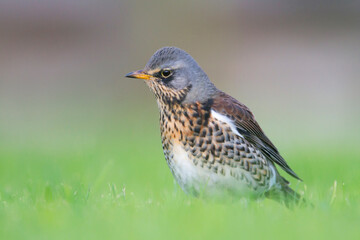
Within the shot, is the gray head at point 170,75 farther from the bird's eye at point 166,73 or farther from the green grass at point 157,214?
the green grass at point 157,214

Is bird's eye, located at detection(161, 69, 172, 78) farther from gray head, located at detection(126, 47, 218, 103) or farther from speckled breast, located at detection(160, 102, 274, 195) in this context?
speckled breast, located at detection(160, 102, 274, 195)

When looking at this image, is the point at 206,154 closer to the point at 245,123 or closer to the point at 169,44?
the point at 245,123

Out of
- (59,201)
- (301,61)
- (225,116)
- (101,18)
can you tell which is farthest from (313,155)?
(101,18)

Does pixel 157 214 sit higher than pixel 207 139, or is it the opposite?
pixel 207 139

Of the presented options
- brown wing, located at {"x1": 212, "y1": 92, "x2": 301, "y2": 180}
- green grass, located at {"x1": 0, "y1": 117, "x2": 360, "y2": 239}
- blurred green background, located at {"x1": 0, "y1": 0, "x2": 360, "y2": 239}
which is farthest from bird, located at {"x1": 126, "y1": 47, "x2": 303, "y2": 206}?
blurred green background, located at {"x1": 0, "y1": 0, "x2": 360, "y2": 239}

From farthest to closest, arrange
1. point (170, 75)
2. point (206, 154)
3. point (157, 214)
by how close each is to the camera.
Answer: point (170, 75) < point (206, 154) < point (157, 214)

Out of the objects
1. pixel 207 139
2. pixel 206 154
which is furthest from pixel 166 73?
pixel 206 154

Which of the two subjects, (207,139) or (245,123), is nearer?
(207,139)

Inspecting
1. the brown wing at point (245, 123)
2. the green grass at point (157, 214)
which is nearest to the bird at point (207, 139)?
the brown wing at point (245, 123)
